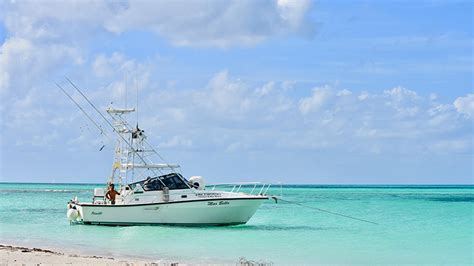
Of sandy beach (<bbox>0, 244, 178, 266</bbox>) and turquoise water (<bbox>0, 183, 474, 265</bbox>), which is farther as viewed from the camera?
turquoise water (<bbox>0, 183, 474, 265</bbox>)

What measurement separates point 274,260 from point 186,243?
4595mm

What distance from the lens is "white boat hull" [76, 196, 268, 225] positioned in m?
28.1

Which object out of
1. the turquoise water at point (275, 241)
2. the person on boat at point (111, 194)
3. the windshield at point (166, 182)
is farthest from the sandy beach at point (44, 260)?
the person on boat at point (111, 194)

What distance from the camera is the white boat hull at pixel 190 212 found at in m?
28.1

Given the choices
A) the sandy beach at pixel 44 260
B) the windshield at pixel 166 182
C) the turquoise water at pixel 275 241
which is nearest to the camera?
the sandy beach at pixel 44 260

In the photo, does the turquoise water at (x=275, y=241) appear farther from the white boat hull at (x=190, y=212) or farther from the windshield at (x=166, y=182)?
the windshield at (x=166, y=182)

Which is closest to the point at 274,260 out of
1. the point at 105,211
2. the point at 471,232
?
the point at 105,211

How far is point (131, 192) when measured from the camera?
28641 millimetres

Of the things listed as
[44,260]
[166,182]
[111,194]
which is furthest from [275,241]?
[44,260]

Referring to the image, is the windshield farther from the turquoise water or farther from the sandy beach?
the sandy beach

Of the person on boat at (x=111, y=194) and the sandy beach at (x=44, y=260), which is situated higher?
the person on boat at (x=111, y=194)

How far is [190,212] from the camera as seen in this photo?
28.2 meters

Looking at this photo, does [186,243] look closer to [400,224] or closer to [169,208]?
[169,208]

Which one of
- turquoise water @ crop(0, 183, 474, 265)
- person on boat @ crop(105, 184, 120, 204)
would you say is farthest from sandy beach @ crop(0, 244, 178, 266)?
person on boat @ crop(105, 184, 120, 204)
